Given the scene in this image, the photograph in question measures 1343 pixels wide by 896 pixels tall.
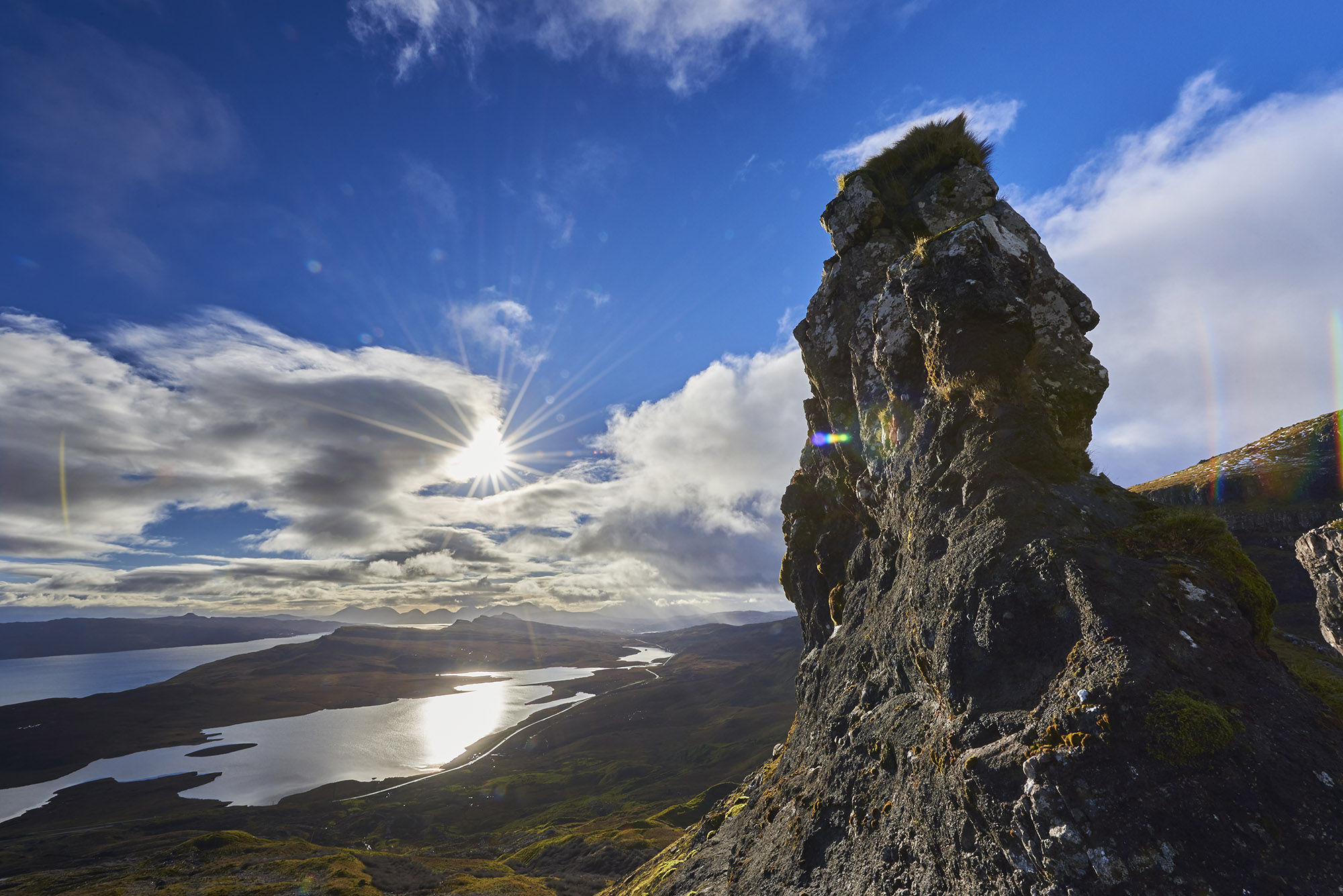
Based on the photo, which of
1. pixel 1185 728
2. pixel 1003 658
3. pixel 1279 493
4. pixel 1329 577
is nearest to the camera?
pixel 1185 728

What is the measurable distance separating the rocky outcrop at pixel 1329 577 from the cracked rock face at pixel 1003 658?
26331mm

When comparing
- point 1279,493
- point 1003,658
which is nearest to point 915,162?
point 1003,658

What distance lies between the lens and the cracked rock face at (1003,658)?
29.2 ft

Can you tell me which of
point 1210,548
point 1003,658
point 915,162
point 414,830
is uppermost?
point 915,162

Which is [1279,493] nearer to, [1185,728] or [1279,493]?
[1279,493]

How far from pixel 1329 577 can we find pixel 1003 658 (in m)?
33.4

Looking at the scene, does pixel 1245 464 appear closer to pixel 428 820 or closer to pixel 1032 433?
pixel 1032 433

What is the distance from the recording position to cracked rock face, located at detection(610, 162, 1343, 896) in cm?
889

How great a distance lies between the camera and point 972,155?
2206 cm

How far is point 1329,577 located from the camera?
98.7ft

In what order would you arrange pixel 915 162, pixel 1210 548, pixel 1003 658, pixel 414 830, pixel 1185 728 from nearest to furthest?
pixel 1185 728
pixel 1210 548
pixel 1003 658
pixel 915 162
pixel 414 830

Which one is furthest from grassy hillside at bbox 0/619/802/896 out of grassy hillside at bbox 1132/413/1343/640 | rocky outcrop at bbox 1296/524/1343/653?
grassy hillside at bbox 1132/413/1343/640

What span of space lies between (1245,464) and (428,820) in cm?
16810

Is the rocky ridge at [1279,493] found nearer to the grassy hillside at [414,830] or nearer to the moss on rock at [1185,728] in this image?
the moss on rock at [1185,728]
